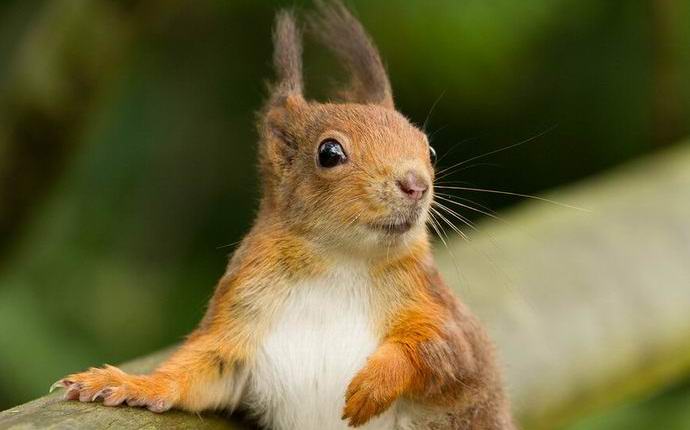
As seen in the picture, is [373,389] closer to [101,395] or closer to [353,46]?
[101,395]

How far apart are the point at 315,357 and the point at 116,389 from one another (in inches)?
14.5

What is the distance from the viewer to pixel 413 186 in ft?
7.42

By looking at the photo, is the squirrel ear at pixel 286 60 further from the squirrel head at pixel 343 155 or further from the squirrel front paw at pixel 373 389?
the squirrel front paw at pixel 373 389

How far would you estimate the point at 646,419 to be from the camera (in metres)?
3.61

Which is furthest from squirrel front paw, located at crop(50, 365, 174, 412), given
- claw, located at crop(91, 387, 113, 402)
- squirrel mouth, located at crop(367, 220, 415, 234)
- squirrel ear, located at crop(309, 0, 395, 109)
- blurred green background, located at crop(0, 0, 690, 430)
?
blurred green background, located at crop(0, 0, 690, 430)

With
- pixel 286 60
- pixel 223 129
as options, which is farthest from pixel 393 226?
pixel 223 129

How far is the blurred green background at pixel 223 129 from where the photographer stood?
13.2ft

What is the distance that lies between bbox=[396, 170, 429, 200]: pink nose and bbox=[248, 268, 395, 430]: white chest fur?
0.69 ft

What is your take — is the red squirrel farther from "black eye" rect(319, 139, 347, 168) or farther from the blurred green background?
the blurred green background

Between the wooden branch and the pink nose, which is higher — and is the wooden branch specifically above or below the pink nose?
above

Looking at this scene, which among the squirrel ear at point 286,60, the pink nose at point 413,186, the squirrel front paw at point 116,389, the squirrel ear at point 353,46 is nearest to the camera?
the squirrel front paw at point 116,389

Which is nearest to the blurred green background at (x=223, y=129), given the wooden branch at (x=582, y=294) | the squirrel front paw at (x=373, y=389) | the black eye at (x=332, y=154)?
the wooden branch at (x=582, y=294)

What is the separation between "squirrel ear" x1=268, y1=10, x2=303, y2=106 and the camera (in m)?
2.57

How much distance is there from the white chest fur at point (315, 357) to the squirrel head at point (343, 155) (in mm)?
115
